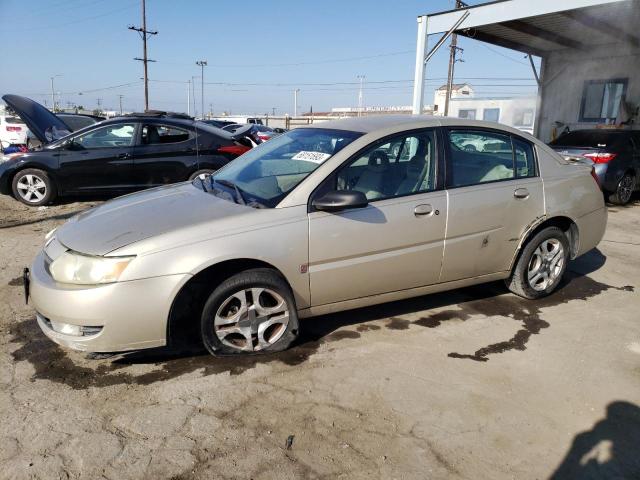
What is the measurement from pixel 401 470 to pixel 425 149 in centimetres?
236

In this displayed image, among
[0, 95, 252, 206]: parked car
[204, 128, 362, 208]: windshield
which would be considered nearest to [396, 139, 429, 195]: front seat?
[204, 128, 362, 208]: windshield

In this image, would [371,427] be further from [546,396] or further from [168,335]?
[168,335]

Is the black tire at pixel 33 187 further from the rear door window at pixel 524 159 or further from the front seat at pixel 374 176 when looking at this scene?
the rear door window at pixel 524 159

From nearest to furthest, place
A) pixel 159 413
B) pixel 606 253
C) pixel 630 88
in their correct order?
pixel 159 413 → pixel 606 253 → pixel 630 88

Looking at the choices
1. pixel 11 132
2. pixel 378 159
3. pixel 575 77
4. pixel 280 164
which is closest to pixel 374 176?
pixel 378 159

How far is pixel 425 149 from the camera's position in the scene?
379 cm

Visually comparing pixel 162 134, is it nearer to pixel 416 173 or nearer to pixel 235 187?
pixel 235 187

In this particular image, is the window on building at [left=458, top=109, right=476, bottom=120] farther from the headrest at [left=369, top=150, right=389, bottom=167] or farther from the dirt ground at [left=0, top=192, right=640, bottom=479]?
the headrest at [left=369, top=150, right=389, bottom=167]

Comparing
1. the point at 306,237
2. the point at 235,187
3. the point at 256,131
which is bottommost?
the point at 306,237

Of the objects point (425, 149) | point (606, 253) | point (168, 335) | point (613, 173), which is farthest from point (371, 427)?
point (613, 173)

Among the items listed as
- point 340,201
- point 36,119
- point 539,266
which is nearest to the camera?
point 340,201

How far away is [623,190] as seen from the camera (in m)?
9.22

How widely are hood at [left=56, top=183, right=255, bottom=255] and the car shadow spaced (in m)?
2.25

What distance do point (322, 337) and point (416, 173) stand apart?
1.42m
